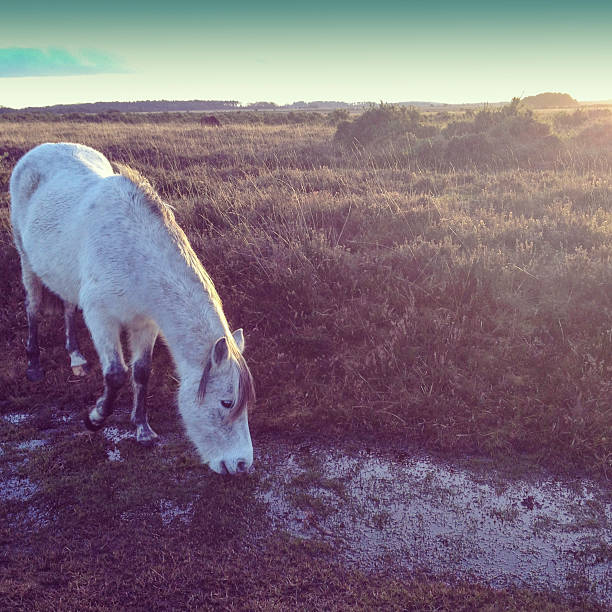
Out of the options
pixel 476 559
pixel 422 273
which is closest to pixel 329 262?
pixel 422 273

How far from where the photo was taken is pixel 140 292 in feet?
12.5

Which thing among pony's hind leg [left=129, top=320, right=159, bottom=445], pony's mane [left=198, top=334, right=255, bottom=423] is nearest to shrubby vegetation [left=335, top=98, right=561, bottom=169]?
pony's hind leg [left=129, top=320, right=159, bottom=445]

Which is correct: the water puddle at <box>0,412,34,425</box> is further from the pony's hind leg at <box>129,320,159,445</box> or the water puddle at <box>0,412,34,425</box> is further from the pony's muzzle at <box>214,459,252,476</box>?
the pony's muzzle at <box>214,459,252,476</box>

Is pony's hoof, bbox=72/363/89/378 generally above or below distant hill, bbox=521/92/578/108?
below

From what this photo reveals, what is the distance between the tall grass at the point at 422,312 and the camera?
4477 mm

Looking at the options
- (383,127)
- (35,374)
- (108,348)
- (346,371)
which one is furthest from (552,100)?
(108,348)

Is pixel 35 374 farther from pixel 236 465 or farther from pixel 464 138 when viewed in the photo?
pixel 464 138

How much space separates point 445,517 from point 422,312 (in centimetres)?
261

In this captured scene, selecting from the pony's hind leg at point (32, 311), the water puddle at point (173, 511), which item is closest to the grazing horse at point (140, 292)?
the water puddle at point (173, 511)

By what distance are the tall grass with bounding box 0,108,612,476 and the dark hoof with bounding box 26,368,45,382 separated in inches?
4.6

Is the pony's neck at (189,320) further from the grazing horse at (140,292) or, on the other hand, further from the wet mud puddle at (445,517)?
the wet mud puddle at (445,517)

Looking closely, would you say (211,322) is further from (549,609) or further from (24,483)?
(549,609)

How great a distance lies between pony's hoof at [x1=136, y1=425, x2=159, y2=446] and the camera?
14.3 ft

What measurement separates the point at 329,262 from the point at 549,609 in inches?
172
